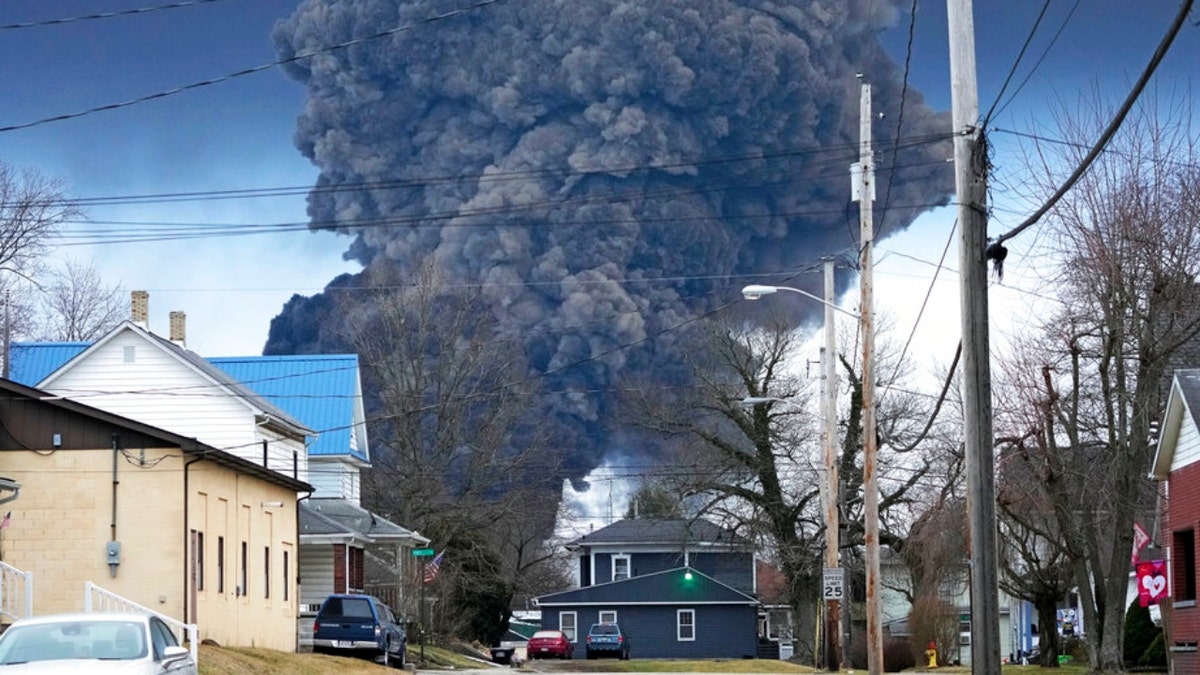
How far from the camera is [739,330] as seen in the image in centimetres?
6912

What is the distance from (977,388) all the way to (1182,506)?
1667 centimetres

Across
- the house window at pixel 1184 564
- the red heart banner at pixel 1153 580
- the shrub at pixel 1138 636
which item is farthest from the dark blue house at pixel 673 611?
the house window at pixel 1184 564

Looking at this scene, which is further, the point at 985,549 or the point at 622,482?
the point at 622,482

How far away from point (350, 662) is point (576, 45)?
118875 millimetres

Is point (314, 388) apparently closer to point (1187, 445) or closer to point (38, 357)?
point (38, 357)

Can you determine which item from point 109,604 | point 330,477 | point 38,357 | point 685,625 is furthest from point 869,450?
point 685,625

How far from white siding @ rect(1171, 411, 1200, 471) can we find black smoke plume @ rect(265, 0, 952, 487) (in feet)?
359

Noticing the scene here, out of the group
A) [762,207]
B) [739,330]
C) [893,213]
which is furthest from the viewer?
[762,207]

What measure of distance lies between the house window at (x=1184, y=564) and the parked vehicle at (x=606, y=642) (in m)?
45.0

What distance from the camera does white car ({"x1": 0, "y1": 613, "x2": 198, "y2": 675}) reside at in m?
17.5

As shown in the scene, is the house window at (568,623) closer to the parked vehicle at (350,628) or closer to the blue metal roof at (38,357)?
the blue metal roof at (38,357)

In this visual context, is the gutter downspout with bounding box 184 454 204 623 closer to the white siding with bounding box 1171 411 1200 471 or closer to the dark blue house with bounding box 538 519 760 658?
the white siding with bounding box 1171 411 1200 471

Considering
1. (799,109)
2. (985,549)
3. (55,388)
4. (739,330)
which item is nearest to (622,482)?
(799,109)

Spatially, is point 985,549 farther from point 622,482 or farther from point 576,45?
point 576,45
